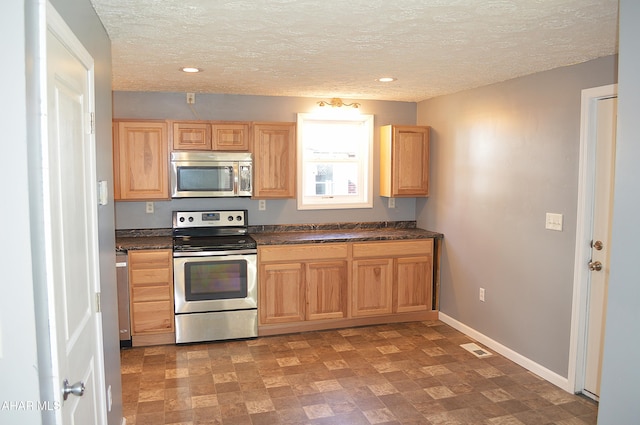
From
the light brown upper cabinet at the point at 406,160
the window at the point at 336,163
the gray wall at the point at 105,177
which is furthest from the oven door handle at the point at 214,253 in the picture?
the light brown upper cabinet at the point at 406,160

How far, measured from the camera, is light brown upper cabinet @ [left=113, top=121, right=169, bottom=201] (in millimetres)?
4273

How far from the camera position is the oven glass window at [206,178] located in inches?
175

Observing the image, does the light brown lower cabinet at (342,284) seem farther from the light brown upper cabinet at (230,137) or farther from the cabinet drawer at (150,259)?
the light brown upper cabinet at (230,137)

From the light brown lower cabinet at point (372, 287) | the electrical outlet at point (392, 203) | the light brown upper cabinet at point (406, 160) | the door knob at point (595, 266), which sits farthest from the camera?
the electrical outlet at point (392, 203)

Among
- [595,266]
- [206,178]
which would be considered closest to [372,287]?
[206,178]

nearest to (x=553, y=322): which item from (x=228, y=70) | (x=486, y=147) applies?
(x=486, y=147)

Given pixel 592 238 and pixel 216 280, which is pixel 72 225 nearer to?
pixel 216 280

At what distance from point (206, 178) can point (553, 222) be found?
303 cm

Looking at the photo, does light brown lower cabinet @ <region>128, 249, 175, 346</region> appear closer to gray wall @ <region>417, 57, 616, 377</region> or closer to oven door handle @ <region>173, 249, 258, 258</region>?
oven door handle @ <region>173, 249, 258, 258</region>

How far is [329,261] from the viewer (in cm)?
457

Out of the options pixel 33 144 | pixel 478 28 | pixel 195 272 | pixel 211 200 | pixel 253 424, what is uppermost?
pixel 478 28

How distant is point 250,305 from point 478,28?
9.90 ft

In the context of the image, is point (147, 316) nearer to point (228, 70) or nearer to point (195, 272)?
point (195, 272)

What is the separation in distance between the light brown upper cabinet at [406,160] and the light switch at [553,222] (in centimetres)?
170
